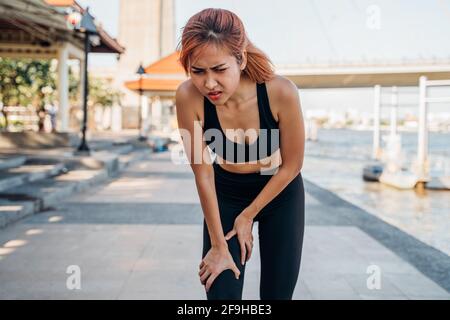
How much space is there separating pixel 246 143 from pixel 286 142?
190 millimetres

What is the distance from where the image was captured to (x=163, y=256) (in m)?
4.83

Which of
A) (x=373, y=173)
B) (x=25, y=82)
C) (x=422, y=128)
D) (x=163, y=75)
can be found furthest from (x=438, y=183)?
(x=25, y=82)

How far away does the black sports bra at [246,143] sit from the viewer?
6.09 ft

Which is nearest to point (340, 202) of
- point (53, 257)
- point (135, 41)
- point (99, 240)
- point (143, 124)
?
point (99, 240)

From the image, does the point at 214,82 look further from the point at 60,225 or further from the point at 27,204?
the point at 27,204

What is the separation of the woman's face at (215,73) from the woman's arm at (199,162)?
14 cm

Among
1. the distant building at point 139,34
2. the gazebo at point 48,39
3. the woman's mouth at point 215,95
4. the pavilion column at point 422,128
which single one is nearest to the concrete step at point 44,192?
the woman's mouth at point 215,95

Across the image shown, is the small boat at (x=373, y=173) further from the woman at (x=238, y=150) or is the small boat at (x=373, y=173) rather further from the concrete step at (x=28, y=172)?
the woman at (x=238, y=150)

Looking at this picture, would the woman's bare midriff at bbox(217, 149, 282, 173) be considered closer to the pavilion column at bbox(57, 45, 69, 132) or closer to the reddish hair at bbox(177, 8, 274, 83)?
the reddish hair at bbox(177, 8, 274, 83)

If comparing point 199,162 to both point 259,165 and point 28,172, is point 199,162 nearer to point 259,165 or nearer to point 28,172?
point 259,165

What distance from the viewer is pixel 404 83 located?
133 ft

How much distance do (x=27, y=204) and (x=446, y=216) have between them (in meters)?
6.45

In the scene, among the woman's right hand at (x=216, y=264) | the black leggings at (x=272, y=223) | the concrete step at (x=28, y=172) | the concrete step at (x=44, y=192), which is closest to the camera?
the woman's right hand at (x=216, y=264)

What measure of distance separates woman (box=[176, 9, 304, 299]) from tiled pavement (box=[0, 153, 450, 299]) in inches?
69.6
